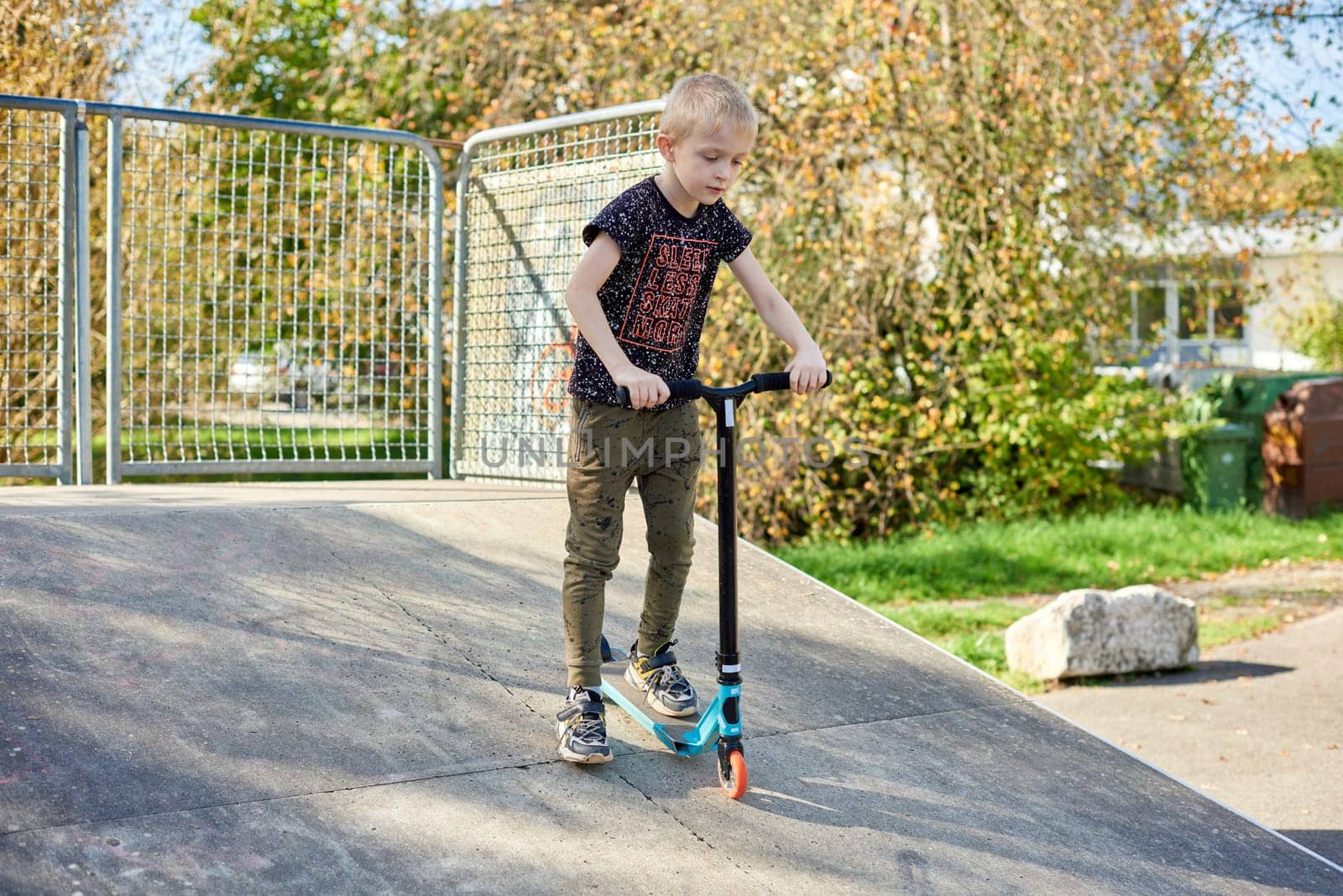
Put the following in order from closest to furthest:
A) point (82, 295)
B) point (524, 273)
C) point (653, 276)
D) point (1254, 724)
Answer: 1. point (653, 276)
2. point (82, 295)
3. point (1254, 724)
4. point (524, 273)

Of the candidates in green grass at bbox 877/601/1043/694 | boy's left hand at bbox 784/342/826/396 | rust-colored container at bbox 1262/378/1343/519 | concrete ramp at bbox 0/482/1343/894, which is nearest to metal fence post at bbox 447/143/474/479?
concrete ramp at bbox 0/482/1343/894

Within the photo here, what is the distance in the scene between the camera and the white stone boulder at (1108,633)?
632 cm

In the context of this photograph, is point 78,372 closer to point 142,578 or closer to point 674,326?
point 142,578

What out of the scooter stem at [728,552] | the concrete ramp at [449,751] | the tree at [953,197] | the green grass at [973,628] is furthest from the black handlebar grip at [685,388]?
the tree at [953,197]

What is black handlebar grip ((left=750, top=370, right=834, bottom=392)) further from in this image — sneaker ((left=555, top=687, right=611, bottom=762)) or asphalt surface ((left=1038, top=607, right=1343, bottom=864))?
asphalt surface ((left=1038, top=607, right=1343, bottom=864))

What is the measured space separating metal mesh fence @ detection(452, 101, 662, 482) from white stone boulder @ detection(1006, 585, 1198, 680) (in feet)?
8.80

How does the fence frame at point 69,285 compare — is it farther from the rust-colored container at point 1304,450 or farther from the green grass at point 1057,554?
the rust-colored container at point 1304,450

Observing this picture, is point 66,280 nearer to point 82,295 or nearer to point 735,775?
point 82,295

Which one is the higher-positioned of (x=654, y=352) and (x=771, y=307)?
(x=771, y=307)

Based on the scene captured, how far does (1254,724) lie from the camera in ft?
18.6

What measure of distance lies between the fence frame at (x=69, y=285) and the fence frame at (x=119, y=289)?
11cm

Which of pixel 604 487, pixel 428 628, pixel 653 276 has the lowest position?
pixel 428 628

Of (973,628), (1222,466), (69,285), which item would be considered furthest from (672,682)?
(1222,466)

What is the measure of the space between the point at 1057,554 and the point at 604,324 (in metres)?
6.78
